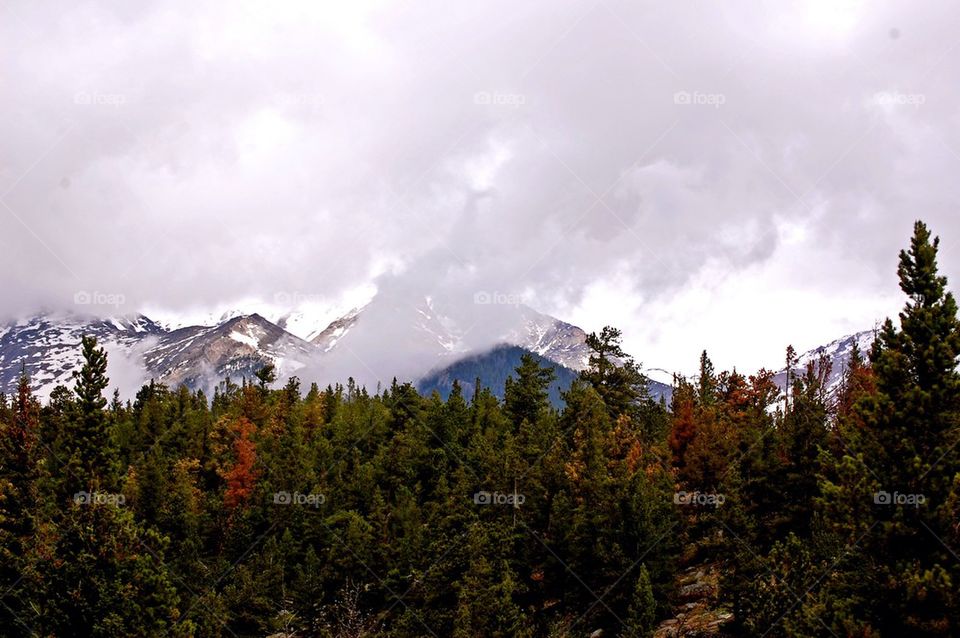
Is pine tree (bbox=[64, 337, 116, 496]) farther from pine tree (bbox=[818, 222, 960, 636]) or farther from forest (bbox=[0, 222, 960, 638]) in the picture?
pine tree (bbox=[818, 222, 960, 636])

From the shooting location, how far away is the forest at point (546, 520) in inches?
945

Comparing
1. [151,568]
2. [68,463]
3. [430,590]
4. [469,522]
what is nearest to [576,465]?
[469,522]

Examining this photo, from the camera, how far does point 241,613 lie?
51.9 meters

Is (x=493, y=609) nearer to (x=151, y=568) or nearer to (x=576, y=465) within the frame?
(x=576, y=465)

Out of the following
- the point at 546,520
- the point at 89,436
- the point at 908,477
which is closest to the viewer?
the point at 908,477

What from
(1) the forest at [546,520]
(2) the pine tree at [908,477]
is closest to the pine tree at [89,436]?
(1) the forest at [546,520]

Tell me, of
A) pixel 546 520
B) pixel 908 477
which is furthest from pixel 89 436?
pixel 908 477

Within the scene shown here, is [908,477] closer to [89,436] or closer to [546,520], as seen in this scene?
[546,520]

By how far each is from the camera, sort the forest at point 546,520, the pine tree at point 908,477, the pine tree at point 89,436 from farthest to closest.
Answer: the pine tree at point 89,436
the forest at point 546,520
the pine tree at point 908,477

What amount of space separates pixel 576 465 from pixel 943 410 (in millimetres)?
27175

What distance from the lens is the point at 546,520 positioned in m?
49.0

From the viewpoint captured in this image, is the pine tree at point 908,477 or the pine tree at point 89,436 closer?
the pine tree at point 908,477

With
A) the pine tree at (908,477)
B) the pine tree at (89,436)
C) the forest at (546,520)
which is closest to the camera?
the pine tree at (908,477)

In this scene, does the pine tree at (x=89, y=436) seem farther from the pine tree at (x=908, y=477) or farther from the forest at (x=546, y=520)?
the pine tree at (x=908, y=477)
